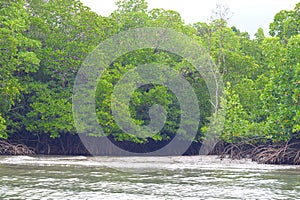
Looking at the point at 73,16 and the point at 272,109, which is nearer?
the point at 272,109

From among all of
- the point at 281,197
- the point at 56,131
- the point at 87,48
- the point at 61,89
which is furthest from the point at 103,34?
the point at 281,197

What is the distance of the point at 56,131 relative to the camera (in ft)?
109

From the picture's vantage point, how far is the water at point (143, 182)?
1470 centimetres

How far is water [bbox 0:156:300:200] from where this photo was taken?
1470 centimetres

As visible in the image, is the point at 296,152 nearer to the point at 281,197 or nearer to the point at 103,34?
the point at 281,197

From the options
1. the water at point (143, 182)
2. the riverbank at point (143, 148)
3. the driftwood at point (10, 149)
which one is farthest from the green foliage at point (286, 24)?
the driftwood at point (10, 149)

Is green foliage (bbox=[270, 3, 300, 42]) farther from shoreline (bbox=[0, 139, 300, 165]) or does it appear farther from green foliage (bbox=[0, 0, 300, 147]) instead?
shoreline (bbox=[0, 139, 300, 165])

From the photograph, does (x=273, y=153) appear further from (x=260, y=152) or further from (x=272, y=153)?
(x=260, y=152)

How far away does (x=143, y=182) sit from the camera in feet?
57.4

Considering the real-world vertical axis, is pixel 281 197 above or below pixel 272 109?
below

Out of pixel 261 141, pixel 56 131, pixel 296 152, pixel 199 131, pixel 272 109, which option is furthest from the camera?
pixel 199 131

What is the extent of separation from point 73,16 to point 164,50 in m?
6.55

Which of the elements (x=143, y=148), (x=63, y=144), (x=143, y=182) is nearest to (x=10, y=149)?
(x=63, y=144)

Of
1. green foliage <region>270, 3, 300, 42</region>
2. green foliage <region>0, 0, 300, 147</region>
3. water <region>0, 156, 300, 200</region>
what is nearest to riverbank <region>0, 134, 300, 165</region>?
green foliage <region>0, 0, 300, 147</region>
